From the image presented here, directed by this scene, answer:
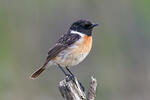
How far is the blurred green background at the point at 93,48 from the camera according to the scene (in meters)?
15.6

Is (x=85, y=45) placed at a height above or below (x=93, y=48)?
above

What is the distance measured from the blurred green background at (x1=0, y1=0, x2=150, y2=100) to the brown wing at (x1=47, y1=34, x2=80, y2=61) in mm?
3943

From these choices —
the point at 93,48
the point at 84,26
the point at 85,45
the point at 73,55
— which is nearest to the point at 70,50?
the point at 73,55

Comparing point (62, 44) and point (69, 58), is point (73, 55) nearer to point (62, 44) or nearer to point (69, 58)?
point (69, 58)

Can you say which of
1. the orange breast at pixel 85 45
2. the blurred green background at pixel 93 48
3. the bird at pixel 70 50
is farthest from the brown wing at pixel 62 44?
the blurred green background at pixel 93 48

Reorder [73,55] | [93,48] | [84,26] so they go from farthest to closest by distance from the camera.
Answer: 1. [93,48]
2. [84,26]
3. [73,55]

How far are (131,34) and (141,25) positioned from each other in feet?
1.26

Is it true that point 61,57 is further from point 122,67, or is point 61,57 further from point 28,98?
point 122,67

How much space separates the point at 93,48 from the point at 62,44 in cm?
635

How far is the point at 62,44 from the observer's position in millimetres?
10836

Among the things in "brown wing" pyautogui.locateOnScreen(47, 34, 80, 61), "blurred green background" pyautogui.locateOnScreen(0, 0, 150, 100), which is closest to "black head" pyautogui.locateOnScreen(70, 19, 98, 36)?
"brown wing" pyautogui.locateOnScreen(47, 34, 80, 61)

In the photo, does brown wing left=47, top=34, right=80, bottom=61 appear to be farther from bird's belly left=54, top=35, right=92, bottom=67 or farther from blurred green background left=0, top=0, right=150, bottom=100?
blurred green background left=0, top=0, right=150, bottom=100

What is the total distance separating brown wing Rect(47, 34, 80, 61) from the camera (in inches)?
425

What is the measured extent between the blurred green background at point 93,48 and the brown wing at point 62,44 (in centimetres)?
394
